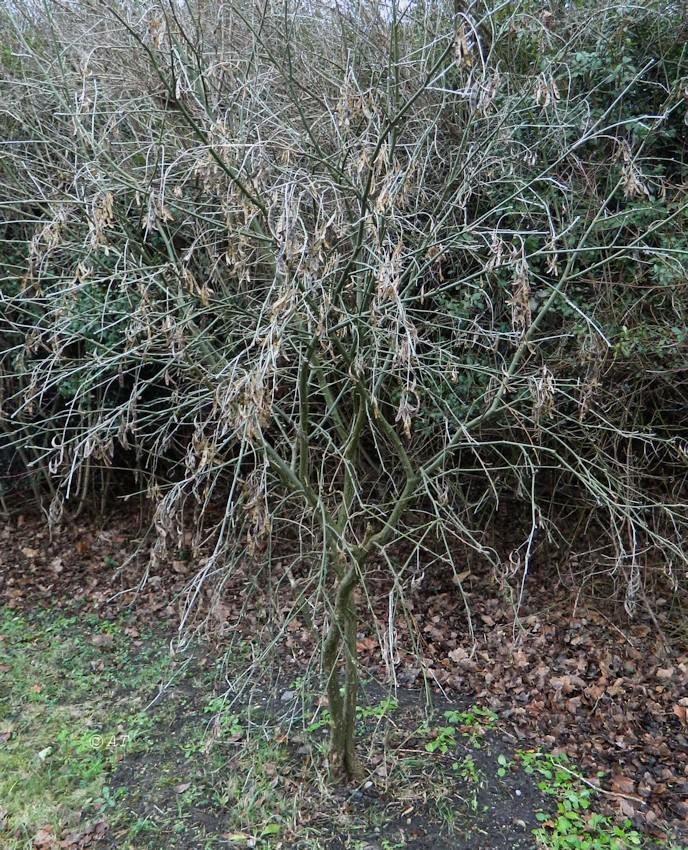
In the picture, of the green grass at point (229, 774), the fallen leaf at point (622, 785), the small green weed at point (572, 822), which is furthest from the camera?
the fallen leaf at point (622, 785)

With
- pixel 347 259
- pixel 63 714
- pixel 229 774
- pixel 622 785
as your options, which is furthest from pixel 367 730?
pixel 347 259

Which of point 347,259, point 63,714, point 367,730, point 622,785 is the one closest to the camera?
point 347,259

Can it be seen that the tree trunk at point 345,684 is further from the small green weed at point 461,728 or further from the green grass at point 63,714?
the green grass at point 63,714

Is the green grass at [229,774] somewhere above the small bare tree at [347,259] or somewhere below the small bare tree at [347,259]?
below

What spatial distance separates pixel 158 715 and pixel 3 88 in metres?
5.00

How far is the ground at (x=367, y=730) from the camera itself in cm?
326

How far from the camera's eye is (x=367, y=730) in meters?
3.88

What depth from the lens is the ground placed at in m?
3.26

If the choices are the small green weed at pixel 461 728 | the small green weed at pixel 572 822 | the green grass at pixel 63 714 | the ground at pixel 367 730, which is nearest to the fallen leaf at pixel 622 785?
the ground at pixel 367 730

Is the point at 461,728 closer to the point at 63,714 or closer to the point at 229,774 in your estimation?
the point at 229,774

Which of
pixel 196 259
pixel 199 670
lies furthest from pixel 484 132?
pixel 199 670

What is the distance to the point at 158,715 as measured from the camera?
13.8 ft

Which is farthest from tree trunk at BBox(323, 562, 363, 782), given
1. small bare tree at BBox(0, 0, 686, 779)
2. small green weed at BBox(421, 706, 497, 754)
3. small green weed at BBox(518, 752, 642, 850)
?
small green weed at BBox(518, 752, 642, 850)

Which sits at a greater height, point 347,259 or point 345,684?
point 347,259
